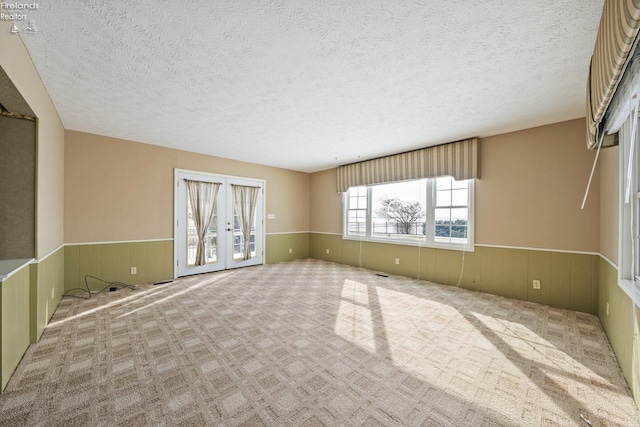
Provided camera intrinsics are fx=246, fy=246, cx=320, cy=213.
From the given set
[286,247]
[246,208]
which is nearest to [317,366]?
[246,208]

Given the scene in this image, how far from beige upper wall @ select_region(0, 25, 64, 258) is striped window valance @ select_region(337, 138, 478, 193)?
5.15 meters

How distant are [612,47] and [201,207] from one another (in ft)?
19.0

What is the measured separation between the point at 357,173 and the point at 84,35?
16.4 feet

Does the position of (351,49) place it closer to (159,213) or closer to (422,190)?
(422,190)

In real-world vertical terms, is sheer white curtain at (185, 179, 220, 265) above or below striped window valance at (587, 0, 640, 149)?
below

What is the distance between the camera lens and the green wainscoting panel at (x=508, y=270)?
3379mm

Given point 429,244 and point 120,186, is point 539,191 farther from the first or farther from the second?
point 120,186

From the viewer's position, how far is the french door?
5.11 m

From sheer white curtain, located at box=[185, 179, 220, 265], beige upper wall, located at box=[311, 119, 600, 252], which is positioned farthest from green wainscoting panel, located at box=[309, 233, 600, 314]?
sheer white curtain, located at box=[185, 179, 220, 265]

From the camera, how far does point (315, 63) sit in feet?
7.30

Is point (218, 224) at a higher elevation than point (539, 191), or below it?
below

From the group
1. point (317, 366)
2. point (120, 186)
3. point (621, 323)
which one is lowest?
point (317, 366)

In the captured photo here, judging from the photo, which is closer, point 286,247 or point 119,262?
point 119,262

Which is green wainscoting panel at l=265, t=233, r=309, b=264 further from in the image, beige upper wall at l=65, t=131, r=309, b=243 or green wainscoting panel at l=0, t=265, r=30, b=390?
green wainscoting panel at l=0, t=265, r=30, b=390
